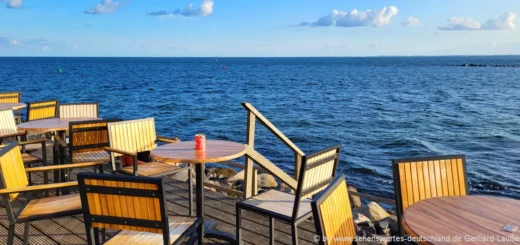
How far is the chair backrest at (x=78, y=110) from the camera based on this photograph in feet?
21.5

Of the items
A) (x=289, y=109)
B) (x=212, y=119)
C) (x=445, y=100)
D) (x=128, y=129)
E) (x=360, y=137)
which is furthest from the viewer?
(x=445, y=100)

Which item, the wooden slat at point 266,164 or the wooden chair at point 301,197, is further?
the wooden slat at point 266,164

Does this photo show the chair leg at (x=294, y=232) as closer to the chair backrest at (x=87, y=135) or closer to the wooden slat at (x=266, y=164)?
the wooden slat at (x=266, y=164)

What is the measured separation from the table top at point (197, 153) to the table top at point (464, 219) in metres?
1.68

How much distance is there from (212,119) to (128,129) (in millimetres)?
20271

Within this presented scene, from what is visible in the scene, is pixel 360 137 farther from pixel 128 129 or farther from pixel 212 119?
pixel 128 129

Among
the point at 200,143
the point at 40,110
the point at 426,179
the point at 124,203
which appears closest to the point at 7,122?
the point at 40,110

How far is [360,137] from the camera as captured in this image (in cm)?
2003

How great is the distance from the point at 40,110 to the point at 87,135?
10.1 feet

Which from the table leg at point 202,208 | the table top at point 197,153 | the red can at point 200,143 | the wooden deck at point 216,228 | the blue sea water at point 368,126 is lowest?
the blue sea water at point 368,126

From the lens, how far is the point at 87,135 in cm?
512

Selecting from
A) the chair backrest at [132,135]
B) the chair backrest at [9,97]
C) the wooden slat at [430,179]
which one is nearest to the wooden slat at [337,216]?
the wooden slat at [430,179]

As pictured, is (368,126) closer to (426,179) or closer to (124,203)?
(426,179)

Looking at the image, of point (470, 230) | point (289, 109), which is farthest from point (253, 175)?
point (289, 109)
